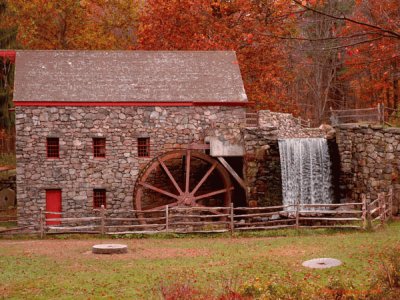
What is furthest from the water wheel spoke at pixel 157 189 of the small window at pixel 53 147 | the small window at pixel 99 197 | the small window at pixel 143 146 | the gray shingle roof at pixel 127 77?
the small window at pixel 53 147

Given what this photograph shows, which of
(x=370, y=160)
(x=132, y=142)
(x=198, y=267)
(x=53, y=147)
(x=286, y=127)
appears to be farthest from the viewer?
(x=286, y=127)

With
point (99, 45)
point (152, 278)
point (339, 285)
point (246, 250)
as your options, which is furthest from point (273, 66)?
point (339, 285)

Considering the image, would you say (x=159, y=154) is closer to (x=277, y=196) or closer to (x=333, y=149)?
(x=277, y=196)

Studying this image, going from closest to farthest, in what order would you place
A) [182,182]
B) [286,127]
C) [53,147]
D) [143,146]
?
[53,147], [143,146], [182,182], [286,127]

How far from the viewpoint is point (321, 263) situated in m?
14.7

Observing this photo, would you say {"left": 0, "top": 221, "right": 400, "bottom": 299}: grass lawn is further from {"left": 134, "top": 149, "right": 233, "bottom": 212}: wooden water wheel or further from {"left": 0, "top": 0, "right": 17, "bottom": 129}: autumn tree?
{"left": 0, "top": 0, "right": 17, "bottom": 129}: autumn tree

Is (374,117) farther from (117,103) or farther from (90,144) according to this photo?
(90,144)

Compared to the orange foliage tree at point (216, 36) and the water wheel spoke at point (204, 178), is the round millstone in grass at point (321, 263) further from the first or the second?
the orange foliage tree at point (216, 36)

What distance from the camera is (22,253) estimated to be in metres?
17.9

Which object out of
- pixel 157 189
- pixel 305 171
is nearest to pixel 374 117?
pixel 305 171

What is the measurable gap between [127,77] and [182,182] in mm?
5013

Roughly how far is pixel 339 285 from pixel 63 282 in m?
6.38

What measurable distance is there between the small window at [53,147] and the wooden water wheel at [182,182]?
3.47 metres

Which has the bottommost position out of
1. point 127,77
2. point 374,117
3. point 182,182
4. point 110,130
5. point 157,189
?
point 157,189
